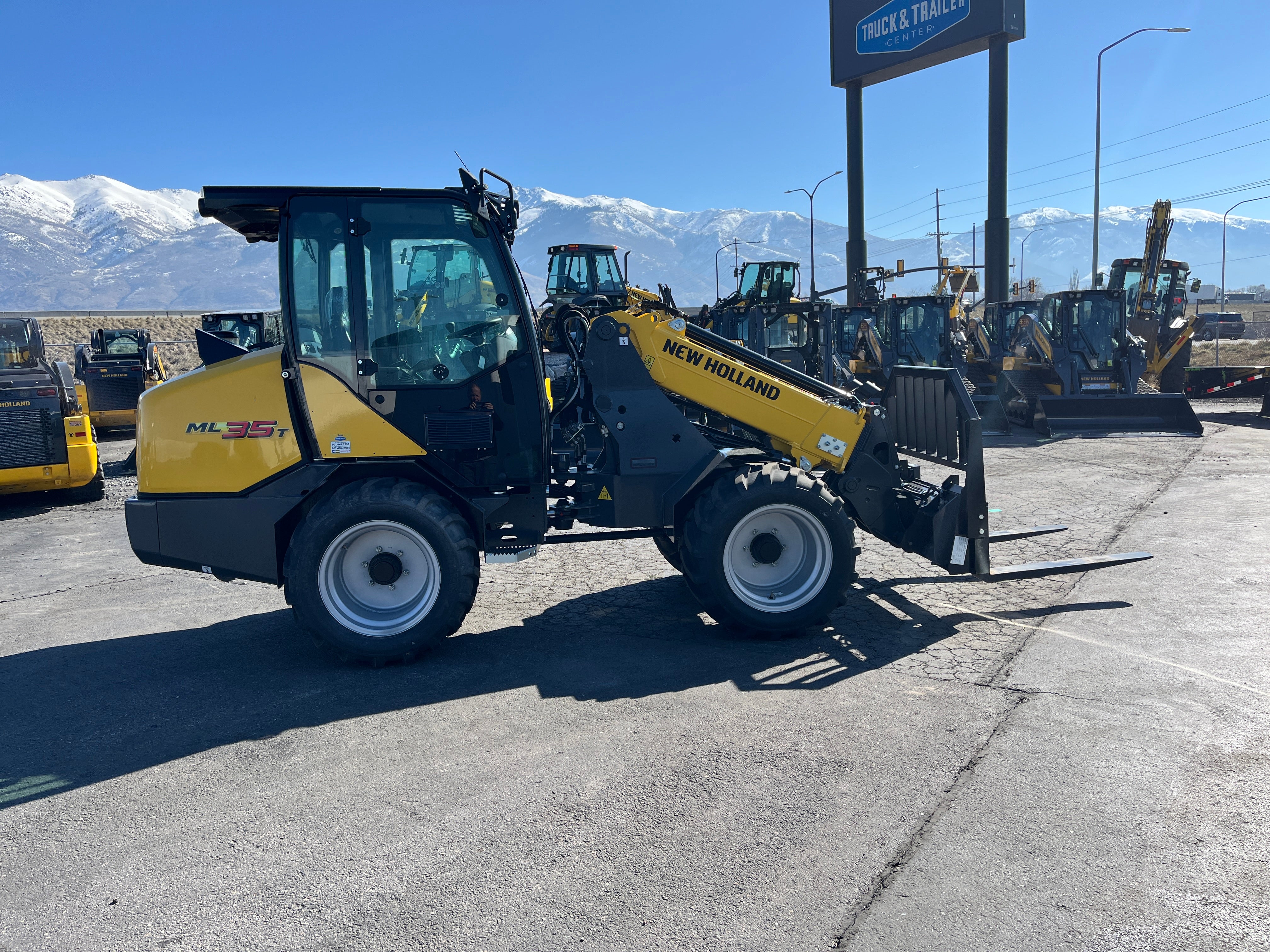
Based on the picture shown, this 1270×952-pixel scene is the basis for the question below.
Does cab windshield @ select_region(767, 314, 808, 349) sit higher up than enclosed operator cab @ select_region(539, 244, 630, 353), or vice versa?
enclosed operator cab @ select_region(539, 244, 630, 353)

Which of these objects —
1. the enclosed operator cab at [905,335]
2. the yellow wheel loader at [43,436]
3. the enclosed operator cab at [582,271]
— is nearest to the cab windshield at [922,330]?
the enclosed operator cab at [905,335]

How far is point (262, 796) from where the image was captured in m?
4.06

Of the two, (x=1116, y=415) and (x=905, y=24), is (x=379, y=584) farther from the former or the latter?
(x=905, y=24)

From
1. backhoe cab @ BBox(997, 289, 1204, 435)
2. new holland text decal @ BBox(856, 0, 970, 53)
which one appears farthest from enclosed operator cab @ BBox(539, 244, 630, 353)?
new holland text decal @ BBox(856, 0, 970, 53)

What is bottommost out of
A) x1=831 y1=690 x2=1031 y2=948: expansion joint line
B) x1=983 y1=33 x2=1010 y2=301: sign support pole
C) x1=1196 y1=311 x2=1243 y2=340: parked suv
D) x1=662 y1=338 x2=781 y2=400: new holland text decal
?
x1=831 y1=690 x2=1031 y2=948: expansion joint line

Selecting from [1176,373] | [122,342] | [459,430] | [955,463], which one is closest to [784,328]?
[1176,373]

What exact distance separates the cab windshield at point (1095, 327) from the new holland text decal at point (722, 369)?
15523mm

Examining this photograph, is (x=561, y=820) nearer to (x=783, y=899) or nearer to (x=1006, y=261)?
(x=783, y=899)

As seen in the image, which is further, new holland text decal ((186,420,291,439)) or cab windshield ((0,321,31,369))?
cab windshield ((0,321,31,369))

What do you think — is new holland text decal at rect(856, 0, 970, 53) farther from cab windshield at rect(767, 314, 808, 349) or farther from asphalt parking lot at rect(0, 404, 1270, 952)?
asphalt parking lot at rect(0, 404, 1270, 952)

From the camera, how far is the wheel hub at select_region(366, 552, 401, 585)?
5.66 meters

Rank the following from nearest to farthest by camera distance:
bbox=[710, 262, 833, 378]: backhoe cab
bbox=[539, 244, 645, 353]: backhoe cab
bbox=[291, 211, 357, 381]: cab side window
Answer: bbox=[291, 211, 357, 381]: cab side window < bbox=[710, 262, 833, 378]: backhoe cab < bbox=[539, 244, 645, 353]: backhoe cab

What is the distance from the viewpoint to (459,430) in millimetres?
5730

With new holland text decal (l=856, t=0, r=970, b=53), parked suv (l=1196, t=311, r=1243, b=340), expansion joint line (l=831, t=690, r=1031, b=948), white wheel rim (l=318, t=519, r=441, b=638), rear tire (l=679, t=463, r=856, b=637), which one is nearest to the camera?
expansion joint line (l=831, t=690, r=1031, b=948)
